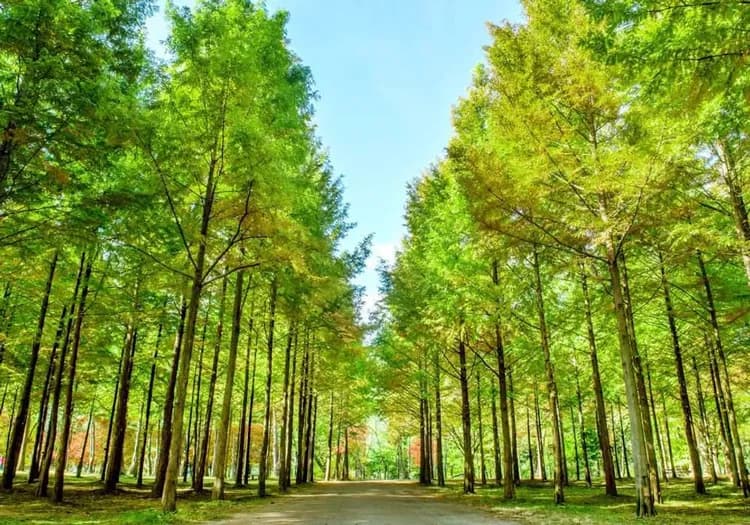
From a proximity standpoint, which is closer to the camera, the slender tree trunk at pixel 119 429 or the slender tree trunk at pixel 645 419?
the slender tree trunk at pixel 645 419

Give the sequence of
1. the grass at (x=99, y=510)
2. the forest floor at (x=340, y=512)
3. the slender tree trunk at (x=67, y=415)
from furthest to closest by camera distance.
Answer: the slender tree trunk at (x=67, y=415) < the forest floor at (x=340, y=512) < the grass at (x=99, y=510)

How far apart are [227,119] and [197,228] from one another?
2.57 m

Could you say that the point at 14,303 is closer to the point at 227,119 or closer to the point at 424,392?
the point at 227,119

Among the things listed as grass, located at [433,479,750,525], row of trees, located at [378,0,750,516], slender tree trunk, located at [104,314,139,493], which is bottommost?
grass, located at [433,479,750,525]

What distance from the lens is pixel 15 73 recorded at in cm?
816

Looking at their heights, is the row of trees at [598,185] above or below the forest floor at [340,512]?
above

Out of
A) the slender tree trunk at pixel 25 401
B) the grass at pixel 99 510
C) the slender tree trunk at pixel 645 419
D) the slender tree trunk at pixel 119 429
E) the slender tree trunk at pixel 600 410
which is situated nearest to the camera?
the grass at pixel 99 510

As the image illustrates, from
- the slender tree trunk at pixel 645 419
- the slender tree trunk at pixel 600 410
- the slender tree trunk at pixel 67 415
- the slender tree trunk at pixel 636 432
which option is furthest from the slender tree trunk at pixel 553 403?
the slender tree trunk at pixel 67 415

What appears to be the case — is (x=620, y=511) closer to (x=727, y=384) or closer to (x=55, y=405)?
(x=727, y=384)

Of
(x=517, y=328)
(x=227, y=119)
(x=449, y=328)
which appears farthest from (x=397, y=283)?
(x=227, y=119)

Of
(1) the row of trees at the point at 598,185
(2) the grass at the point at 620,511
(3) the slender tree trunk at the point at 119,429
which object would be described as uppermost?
(1) the row of trees at the point at 598,185

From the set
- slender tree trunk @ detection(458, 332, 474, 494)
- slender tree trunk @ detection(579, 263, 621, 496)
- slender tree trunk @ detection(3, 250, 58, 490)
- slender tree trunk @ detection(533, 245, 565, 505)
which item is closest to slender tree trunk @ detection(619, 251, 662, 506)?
slender tree trunk @ detection(579, 263, 621, 496)

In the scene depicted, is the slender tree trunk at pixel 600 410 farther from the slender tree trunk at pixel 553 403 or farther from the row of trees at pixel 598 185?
the slender tree trunk at pixel 553 403

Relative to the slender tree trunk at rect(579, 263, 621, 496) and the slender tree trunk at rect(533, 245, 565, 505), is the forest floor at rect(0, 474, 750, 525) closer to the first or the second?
Answer: the slender tree trunk at rect(533, 245, 565, 505)
